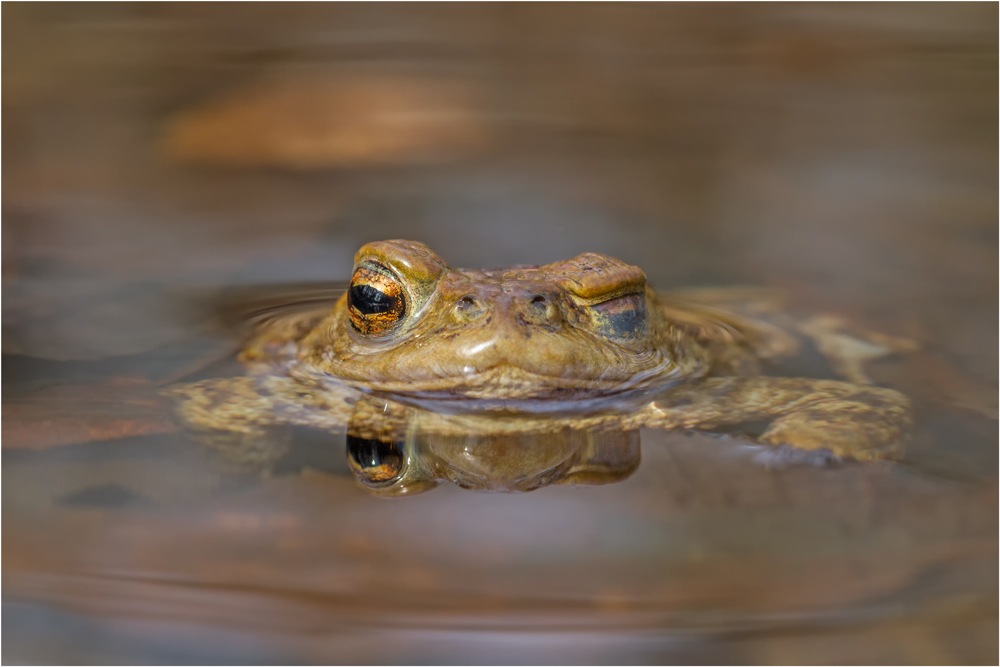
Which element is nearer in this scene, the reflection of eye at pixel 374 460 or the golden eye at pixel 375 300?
the reflection of eye at pixel 374 460

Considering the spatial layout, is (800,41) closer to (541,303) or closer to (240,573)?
(541,303)

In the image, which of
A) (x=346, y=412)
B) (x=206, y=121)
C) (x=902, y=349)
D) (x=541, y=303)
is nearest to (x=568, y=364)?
(x=541, y=303)

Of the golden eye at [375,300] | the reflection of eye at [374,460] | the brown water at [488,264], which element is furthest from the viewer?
the golden eye at [375,300]

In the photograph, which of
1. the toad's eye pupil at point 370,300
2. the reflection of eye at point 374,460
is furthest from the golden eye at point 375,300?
the reflection of eye at point 374,460

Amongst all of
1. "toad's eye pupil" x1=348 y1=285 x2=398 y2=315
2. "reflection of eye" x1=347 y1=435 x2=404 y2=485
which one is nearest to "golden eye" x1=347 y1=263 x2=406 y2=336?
"toad's eye pupil" x1=348 y1=285 x2=398 y2=315

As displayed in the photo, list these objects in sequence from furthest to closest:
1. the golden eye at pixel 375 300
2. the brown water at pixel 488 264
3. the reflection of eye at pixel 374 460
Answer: the golden eye at pixel 375 300, the reflection of eye at pixel 374 460, the brown water at pixel 488 264

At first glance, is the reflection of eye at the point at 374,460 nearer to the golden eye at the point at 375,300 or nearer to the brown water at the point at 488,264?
the brown water at the point at 488,264

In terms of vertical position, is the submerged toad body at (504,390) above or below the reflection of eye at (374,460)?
above

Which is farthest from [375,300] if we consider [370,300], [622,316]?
[622,316]
